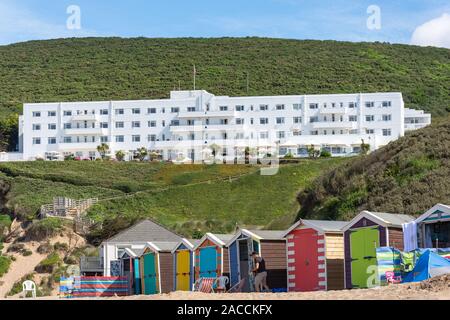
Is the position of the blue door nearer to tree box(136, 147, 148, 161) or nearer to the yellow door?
the yellow door

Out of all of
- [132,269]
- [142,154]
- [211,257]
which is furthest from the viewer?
[142,154]

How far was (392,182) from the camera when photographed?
36.2m

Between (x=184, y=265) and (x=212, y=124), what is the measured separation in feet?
198

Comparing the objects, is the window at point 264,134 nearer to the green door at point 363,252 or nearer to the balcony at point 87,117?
the balcony at point 87,117

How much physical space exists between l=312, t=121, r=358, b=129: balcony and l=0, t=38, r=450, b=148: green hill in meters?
27.9

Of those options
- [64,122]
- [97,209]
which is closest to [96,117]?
[64,122]

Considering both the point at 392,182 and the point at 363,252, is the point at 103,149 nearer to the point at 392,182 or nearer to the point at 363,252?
the point at 392,182

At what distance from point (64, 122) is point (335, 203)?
2345 inches

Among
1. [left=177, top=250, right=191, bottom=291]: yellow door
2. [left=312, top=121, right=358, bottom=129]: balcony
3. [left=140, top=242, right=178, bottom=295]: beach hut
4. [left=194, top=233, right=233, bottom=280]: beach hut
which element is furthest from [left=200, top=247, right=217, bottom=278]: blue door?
[left=312, top=121, right=358, bottom=129]: balcony

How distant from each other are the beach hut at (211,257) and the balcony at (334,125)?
195 ft

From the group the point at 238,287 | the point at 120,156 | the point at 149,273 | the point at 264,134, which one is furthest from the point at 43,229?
the point at 264,134

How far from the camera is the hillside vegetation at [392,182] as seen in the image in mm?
33781

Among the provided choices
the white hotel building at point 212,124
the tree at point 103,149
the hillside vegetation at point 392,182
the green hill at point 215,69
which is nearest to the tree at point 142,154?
the white hotel building at point 212,124

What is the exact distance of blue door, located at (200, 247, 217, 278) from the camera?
30297mm
